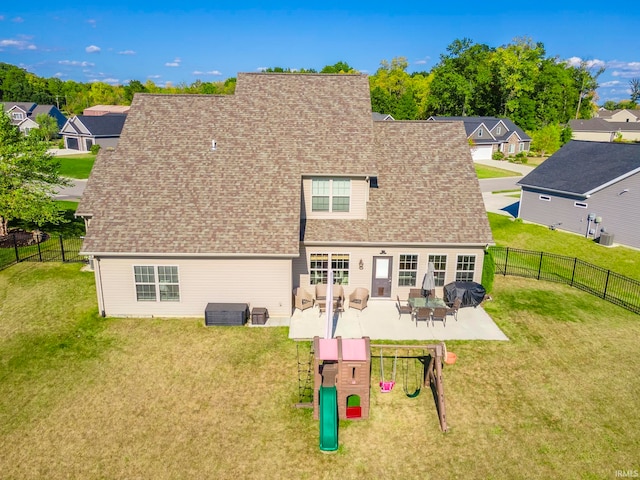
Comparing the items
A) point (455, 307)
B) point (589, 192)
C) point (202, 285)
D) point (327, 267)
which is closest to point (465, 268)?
point (455, 307)

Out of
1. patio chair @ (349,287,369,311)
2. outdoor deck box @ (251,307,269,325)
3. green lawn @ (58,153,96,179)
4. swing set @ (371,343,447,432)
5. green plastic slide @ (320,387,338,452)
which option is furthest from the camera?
green lawn @ (58,153,96,179)

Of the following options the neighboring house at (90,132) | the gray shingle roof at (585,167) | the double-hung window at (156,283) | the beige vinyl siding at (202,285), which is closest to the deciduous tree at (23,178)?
the beige vinyl siding at (202,285)

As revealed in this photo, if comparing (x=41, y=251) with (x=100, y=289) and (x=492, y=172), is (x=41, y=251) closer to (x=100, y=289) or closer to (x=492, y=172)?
(x=100, y=289)

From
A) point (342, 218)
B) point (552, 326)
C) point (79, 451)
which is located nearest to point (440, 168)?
point (342, 218)

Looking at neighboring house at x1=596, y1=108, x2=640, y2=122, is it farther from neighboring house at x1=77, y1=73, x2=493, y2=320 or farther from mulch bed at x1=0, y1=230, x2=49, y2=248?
mulch bed at x1=0, y1=230, x2=49, y2=248

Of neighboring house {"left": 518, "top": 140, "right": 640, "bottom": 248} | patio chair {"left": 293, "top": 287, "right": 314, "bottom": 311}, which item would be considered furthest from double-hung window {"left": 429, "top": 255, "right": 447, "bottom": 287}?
neighboring house {"left": 518, "top": 140, "right": 640, "bottom": 248}
